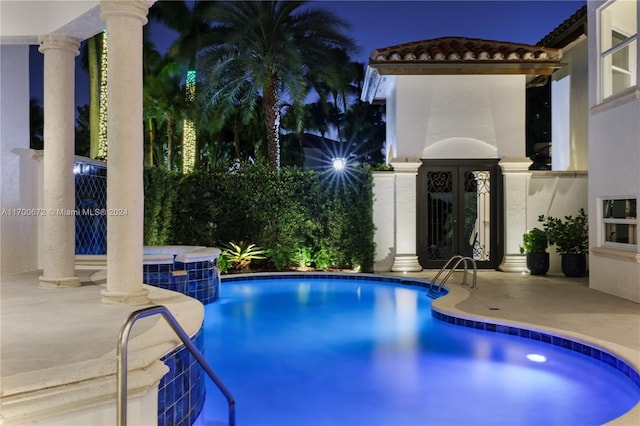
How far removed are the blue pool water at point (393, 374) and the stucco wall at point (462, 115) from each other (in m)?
6.49

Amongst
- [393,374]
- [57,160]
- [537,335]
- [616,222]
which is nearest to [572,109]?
[616,222]

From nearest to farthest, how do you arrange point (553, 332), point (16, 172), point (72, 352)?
point (72, 352)
point (553, 332)
point (16, 172)

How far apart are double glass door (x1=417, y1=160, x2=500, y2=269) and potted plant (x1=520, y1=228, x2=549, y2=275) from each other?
119 centimetres

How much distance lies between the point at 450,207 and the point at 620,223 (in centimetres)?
554

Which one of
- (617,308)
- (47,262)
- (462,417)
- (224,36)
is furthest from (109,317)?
(224,36)

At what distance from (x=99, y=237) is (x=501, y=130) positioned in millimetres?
11040

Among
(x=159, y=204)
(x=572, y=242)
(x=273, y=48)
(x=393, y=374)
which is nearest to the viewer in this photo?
(x=393, y=374)

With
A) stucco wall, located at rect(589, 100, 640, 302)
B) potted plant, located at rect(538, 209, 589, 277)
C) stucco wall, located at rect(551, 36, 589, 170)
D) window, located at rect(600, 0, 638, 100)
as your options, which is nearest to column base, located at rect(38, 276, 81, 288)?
stucco wall, located at rect(589, 100, 640, 302)

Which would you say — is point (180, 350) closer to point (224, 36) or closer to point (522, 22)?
point (224, 36)

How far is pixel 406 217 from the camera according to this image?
608 inches

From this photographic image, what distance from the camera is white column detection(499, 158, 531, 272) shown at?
50.1 ft

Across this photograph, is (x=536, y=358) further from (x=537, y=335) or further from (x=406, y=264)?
(x=406, y=264)

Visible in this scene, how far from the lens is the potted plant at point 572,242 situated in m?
13.5

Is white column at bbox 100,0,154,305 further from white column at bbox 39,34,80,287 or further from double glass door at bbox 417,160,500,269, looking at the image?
double glass door at bbox 417,160,500,269
